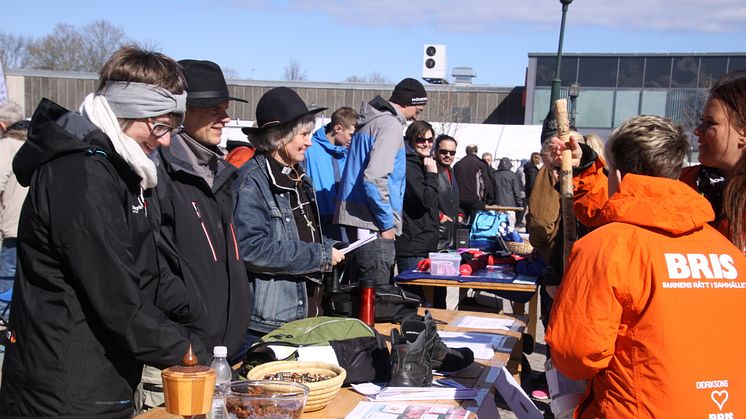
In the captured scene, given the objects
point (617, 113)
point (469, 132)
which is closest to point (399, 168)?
point (469, 132)

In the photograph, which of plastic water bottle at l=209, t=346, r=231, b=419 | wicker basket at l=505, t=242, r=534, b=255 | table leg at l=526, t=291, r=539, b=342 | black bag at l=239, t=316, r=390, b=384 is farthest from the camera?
wicker basket at l=505, t=242, r=534, b=255

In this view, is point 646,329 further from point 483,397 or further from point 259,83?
point 259,83

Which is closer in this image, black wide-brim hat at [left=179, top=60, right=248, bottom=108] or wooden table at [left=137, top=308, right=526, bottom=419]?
wooden table at [left=137, top=308, right=526, bottom=419]

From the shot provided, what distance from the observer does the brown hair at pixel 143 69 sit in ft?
7.61

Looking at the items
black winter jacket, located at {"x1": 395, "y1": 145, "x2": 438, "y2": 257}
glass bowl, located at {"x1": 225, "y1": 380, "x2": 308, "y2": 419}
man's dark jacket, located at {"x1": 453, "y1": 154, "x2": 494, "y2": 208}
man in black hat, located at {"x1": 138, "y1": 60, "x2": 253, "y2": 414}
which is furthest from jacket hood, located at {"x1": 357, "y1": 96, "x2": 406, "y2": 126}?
man's dark jacket, located at {"x1": 453, "y1": 154, "x2": 494, "y2": 208}

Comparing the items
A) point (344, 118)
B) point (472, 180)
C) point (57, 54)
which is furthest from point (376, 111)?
point (57, 54)

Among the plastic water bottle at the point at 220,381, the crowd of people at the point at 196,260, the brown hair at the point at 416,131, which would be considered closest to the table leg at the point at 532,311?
the brown hair at the point at 416,131

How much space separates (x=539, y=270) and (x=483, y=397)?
3276mm

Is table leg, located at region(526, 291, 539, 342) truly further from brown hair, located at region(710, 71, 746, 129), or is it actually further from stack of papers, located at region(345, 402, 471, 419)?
stack of papers, located at region(345, 402, 471, 419)

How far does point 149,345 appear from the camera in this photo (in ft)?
6.82

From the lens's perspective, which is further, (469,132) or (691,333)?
(469,132)

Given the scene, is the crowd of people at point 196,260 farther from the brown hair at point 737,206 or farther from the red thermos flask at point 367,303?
the red thermos flask at point 367,303

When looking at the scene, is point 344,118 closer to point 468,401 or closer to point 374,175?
point 374,175

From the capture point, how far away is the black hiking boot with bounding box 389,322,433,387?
9.10 feet
